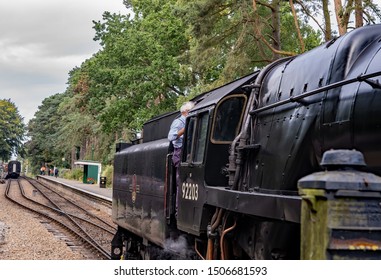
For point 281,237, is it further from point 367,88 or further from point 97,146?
point 97,146

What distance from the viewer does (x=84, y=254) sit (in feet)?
48.1

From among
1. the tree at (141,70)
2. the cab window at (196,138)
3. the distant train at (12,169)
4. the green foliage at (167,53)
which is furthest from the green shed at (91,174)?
the cab window at (196,138)

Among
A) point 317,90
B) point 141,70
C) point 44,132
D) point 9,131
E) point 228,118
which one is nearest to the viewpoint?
point 317,90

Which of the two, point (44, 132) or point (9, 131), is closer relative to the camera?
point (9, 131)

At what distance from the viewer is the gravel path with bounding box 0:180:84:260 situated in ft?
45.3

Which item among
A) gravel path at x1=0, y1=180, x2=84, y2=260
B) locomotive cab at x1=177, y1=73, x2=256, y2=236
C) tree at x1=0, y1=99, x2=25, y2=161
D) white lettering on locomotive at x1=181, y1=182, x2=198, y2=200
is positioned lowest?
gravel path at x1=0, y1=180, x2=84, y2=260

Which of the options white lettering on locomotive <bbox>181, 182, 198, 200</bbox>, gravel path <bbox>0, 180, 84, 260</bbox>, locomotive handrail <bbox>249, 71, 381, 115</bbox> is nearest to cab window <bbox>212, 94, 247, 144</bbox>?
locomotive handrail <bbox>249, 71, 381, 115</bbox>

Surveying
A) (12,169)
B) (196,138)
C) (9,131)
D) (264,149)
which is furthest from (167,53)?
(9,131)

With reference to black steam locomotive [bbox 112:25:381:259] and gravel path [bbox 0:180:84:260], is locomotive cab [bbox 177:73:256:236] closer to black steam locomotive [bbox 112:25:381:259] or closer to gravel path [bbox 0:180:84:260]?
black steam locomotive [bbox 112:25:381:259]

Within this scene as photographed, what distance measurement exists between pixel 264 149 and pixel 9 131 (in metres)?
77.6

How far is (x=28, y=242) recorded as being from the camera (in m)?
16.1

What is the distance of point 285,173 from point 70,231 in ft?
47.1

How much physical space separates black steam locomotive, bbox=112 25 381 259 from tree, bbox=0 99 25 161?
71.7 m

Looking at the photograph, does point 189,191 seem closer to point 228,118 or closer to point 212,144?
point 212,144
